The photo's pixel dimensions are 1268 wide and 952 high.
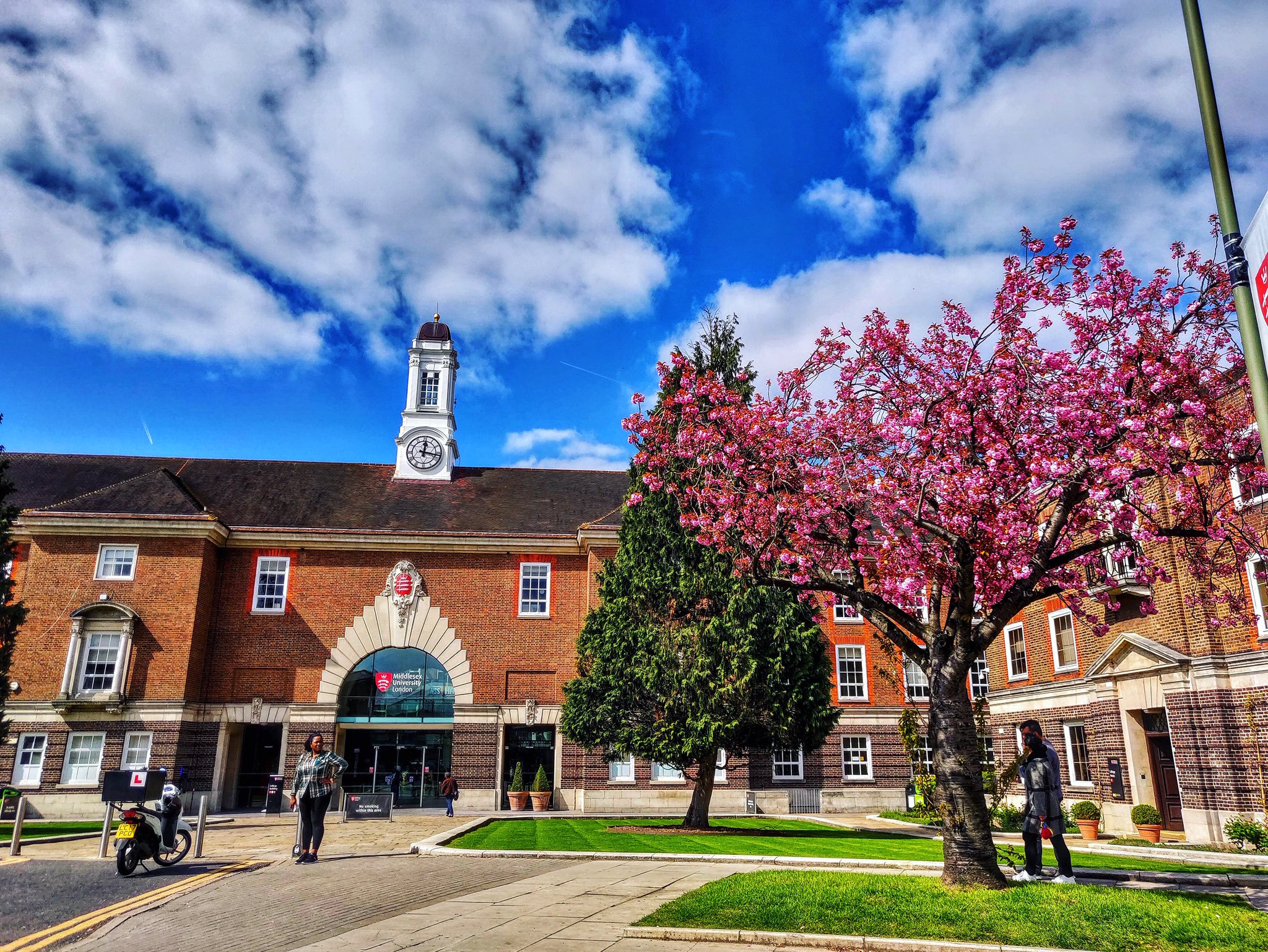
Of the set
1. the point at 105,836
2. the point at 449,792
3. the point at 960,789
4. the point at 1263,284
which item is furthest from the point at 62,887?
the point at 449,792

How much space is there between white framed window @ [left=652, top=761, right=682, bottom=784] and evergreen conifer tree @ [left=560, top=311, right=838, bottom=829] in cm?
629

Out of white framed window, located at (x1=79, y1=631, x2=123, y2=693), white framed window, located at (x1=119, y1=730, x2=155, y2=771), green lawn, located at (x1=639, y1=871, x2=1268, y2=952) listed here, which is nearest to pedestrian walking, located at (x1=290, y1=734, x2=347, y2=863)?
green lawn, located at (x1=639, y1=871, x2=1268, y2=952)

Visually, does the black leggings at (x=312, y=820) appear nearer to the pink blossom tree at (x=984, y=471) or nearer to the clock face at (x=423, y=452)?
the pink blossom tree at (x=984, y=471)

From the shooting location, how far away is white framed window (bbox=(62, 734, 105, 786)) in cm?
Answer: 2709

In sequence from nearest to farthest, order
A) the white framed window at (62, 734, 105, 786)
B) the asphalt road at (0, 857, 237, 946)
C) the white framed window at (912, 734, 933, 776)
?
the asphalt road at (0, 857, 237, 946), the white framed window at (62, 734, 105, 786), the white framed window at (912, 734, 933, 776)

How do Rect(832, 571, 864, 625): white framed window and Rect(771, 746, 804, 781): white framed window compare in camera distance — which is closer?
Rect(771, 746, 804, 781): white framed window

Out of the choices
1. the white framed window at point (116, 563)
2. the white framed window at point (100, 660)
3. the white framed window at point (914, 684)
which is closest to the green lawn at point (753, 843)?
the white framed window at point (914, 684)

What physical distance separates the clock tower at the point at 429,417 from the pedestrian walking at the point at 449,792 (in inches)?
500

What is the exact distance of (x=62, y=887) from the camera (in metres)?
10.8

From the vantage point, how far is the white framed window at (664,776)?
29.8 metres

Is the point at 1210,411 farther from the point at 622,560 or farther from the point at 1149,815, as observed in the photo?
the point at 622,560

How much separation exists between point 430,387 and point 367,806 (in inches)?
796

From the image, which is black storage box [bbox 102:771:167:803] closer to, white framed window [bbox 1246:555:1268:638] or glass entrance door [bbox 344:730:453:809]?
glass entrance door [bbox 344:730:453:809]

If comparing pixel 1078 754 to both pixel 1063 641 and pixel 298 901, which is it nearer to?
pixel 1063 641
